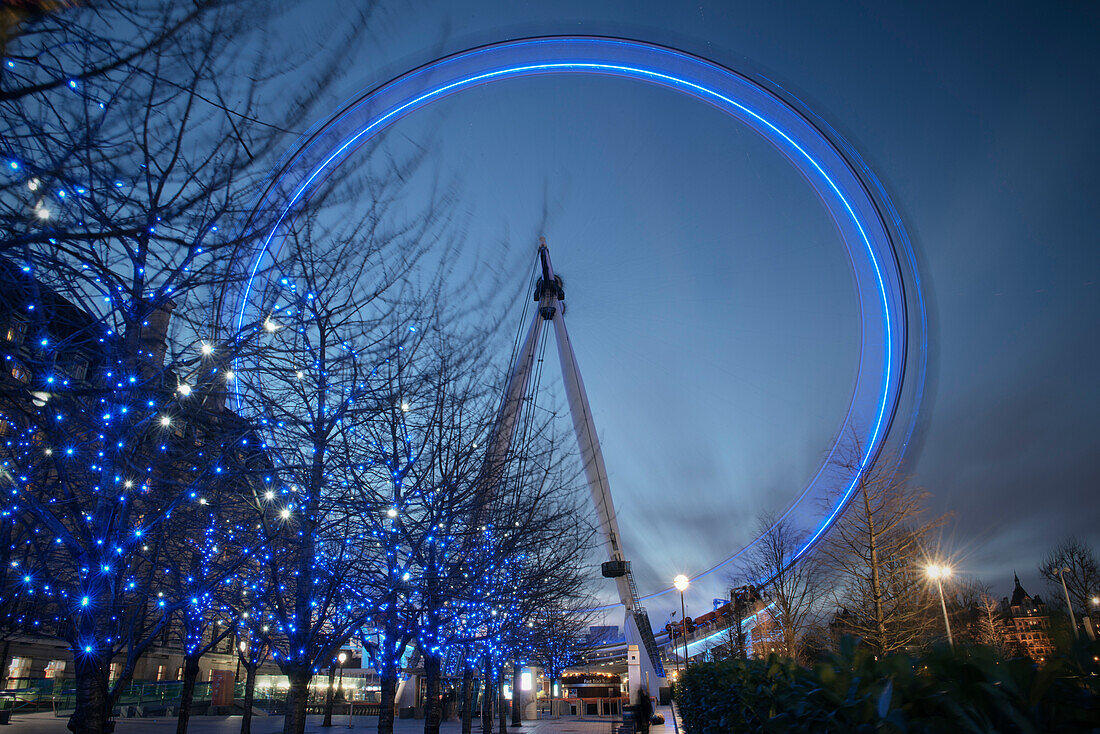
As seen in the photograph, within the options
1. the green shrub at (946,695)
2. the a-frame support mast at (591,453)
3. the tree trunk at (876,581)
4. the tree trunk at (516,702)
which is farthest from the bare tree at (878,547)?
the tree trunk at (516,702)

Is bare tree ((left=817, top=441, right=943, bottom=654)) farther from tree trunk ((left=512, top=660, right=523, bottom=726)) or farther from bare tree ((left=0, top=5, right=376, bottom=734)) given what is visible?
tree trunk ((left=512, top=660, right=523, bottom=726))

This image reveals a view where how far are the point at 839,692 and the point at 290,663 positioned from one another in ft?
31.0

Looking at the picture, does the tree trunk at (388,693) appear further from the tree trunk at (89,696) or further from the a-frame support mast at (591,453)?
the a-frame support mast at (591,453)

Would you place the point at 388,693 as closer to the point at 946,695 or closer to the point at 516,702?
the point at 946,695

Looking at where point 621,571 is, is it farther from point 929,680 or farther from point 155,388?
A: point 929,680

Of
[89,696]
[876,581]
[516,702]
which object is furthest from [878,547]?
[516,702]

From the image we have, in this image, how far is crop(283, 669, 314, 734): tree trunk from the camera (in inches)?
408

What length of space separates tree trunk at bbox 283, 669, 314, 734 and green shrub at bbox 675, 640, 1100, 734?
8882 millimetres

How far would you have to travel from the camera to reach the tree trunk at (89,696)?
7121 mm

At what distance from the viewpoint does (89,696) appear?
7223 mm

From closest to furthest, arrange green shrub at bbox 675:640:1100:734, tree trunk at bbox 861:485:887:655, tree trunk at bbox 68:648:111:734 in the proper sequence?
green shrub at bbox 675:640:1100:734, tree trunk at bbox 68:648:111:734, tree trunk at bbox 861:485:887:655

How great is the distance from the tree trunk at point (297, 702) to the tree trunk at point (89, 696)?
11.0 ft

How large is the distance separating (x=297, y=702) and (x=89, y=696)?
3938 millimetres

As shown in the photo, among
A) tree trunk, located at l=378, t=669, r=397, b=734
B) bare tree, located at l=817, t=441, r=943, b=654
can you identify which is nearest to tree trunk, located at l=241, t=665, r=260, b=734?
tree trunk, located at l=378, t=669, r=397, b=734
